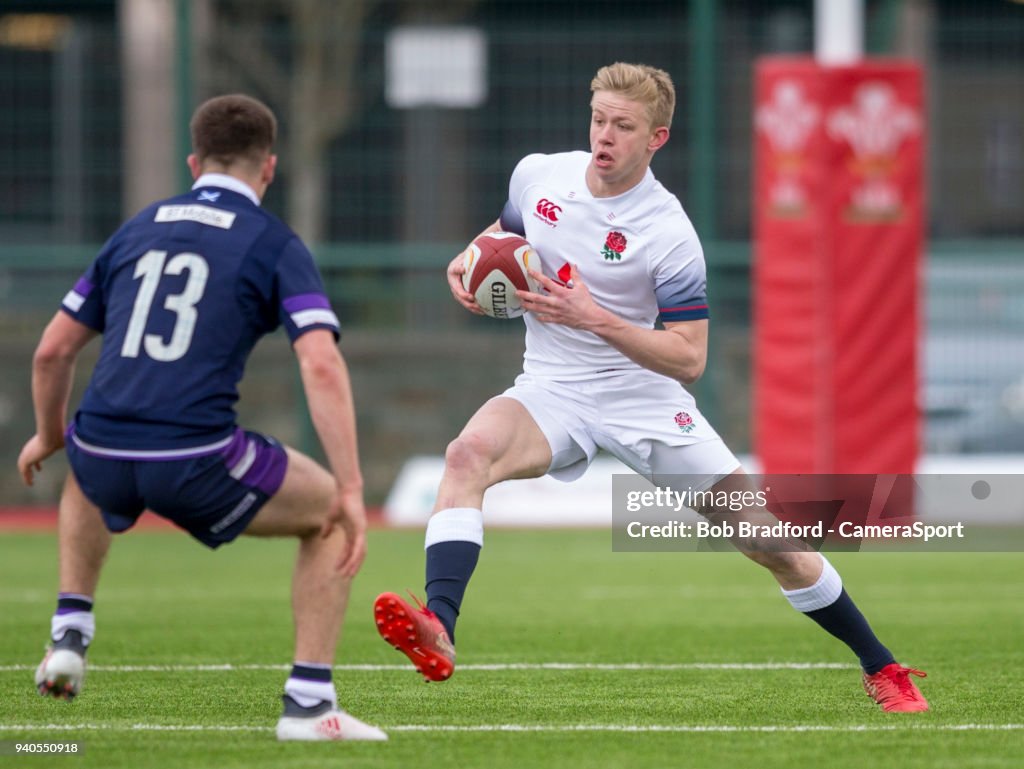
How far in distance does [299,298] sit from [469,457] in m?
1.12

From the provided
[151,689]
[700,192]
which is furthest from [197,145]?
[700,192]

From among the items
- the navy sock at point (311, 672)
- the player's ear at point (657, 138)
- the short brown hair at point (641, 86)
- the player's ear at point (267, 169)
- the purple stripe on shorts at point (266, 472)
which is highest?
the short brown hair at point (641, 86)

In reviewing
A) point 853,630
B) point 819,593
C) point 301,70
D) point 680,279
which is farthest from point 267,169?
point 301,70

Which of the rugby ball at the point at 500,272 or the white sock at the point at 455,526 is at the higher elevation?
the rugby ball at the point at 500,272

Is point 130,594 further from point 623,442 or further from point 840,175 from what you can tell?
point 840,175

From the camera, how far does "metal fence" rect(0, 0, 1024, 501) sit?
54.4 ft

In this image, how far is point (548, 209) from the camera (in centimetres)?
643

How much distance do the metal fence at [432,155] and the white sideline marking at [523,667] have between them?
932cm

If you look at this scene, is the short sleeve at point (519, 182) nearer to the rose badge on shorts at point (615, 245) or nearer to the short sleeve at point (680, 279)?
the rose badge on shorts at point (615, 245)

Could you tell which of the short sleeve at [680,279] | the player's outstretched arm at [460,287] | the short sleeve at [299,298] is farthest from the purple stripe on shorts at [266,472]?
the short sleeve at [680,279]

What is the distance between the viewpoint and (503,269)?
618 centimetres

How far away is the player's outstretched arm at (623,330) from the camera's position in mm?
5941

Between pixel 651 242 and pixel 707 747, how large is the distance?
1858 mm

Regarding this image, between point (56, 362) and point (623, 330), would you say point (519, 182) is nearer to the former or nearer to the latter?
point (623, 330)
